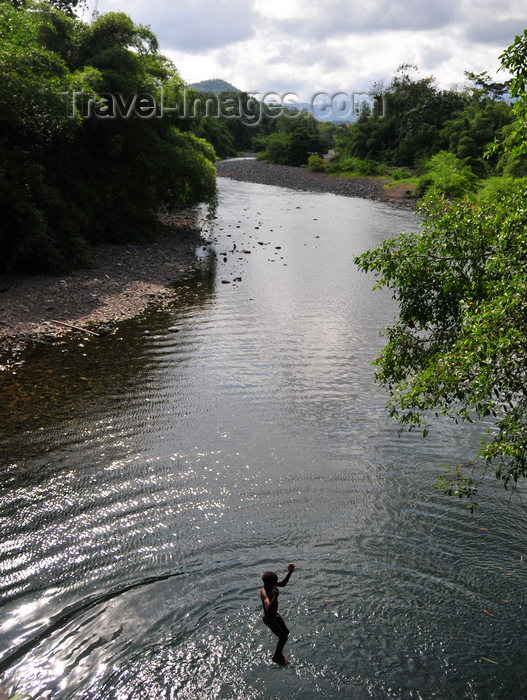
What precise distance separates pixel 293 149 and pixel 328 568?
321ft

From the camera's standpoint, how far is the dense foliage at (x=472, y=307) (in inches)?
269

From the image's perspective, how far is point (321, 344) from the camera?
1869 centimetres

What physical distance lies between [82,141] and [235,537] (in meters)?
24.3

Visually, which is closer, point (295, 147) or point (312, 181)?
point (312, 181)

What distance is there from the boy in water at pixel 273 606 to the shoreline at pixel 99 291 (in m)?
11.9

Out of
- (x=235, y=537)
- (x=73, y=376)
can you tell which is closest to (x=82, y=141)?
(x=73, y=376)

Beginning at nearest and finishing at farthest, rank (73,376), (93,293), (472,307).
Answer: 1. (472,307)
2. (73,376)
3. (93,293)

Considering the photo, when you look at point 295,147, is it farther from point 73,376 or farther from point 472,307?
point 472,307

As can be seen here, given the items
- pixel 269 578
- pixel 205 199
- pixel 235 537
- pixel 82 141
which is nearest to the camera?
pixel 269 578

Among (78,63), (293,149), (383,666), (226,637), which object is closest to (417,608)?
(383,666)

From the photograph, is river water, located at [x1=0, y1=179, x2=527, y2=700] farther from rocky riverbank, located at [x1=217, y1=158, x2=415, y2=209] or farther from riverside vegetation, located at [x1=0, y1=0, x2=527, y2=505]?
rocky riverbank, located at [x1=217, y1=158, x2=415, y2=209]

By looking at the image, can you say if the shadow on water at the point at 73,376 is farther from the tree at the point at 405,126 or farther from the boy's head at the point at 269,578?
the tree at the point at 405,126

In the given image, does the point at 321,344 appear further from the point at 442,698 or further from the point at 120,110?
the point at 120,110

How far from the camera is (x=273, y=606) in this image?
6.47 m
